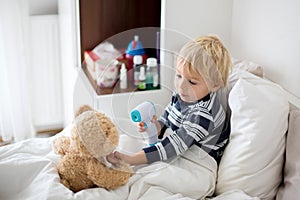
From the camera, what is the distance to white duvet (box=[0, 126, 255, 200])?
1.42m

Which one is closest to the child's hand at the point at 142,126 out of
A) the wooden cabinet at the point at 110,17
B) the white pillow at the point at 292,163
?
the white pillow at the point at 292,163

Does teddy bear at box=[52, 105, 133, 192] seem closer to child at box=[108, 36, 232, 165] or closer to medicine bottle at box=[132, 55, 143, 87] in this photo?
child at box=[108, 36, 232, 165]

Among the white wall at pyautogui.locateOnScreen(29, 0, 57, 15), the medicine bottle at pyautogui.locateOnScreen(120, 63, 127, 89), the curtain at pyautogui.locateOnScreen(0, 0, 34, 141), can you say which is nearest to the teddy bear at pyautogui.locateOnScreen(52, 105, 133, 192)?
the medicine bottle at pyautogui.locateOnScreen(120, 63, 127, 89)

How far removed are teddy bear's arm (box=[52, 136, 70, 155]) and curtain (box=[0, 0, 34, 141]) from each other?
40.0 inches

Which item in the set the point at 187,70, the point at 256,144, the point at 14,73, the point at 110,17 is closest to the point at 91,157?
the point at 187,70

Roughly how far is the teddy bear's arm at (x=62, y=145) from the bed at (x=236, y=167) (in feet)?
0.11

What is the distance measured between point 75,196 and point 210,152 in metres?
0.49

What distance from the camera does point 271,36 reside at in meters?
1.88

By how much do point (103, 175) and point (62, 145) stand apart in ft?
0.66

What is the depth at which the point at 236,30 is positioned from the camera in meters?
2.13

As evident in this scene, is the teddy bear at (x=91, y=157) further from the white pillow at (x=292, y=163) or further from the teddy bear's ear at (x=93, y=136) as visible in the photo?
the white pillow at (x=292, y=163)

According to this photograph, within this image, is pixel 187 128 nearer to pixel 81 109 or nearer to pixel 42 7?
pixel 81 109

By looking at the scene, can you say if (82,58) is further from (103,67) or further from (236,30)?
(236,30)

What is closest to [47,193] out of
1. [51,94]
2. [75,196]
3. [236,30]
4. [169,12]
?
[75,196]
